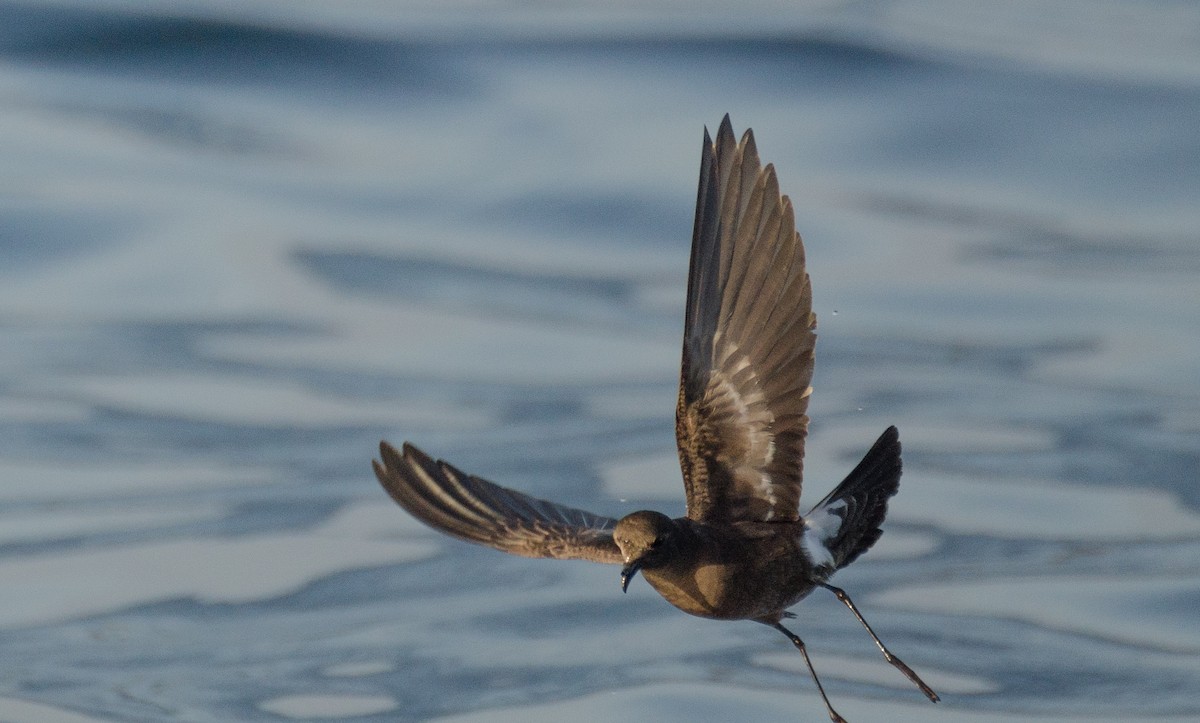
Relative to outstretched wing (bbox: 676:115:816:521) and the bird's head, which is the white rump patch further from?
the bird's head

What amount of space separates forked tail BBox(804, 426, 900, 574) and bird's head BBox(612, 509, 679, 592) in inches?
15.4

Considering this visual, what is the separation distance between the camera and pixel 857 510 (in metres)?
4.76

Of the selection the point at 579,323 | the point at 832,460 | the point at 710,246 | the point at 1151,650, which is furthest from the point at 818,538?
the point at 579,323

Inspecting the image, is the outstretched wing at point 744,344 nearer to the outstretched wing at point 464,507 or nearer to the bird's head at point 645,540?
the bird's head at point 645,540

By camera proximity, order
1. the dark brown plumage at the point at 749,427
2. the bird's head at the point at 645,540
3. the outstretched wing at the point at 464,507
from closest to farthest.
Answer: the bird's head at the point at 645,540 < the dark brown plumage at the point at 749,427 < the outstretched wing at the point at 464,507

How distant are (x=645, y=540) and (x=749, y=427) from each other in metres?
0.46

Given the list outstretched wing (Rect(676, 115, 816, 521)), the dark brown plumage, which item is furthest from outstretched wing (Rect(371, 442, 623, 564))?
outstretched wing (Rect(676, 115, 816, 521))

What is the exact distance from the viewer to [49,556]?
26.1 ft

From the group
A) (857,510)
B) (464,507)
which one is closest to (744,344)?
(857,510)

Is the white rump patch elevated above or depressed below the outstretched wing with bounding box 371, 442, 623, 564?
below

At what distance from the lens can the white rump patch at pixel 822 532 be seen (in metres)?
4.76

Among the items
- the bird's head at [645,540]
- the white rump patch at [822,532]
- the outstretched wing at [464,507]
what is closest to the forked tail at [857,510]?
the white rump patch at [822,532]

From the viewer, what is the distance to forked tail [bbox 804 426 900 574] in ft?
15.6

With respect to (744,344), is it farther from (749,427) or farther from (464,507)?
(464,507)
